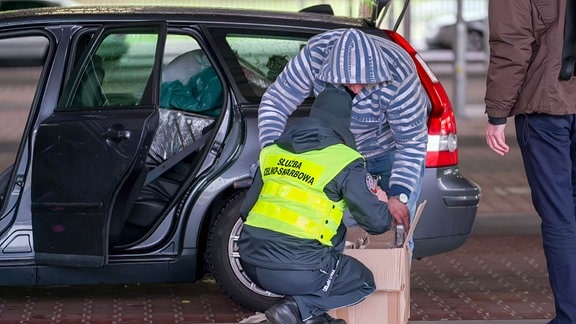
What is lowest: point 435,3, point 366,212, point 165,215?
point 435,3

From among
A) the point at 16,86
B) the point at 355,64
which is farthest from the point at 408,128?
the point at 16,86

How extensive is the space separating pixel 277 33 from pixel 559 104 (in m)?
1.80

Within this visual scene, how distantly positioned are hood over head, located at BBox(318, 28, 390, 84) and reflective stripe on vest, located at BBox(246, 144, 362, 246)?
0.42m

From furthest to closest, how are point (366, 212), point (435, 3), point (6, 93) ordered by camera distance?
point (435, 3) → point (6, 93) → point (366, 212)

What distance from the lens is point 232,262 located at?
262 inches

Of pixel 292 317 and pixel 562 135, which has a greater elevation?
pixel 562 135

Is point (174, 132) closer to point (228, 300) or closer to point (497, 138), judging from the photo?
point (228, 300)

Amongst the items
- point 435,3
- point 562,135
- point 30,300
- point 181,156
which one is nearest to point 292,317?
point 562,135

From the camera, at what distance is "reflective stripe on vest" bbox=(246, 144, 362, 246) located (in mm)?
4898

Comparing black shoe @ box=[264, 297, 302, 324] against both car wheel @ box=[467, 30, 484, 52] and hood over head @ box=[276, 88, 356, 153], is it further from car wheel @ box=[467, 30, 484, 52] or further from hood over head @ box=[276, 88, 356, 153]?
car wheel @ box=[467, 30, 484, 52]

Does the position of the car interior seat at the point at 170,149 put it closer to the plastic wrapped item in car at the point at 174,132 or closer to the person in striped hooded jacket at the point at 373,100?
the plastic wrapped item in car at the point at 174,132

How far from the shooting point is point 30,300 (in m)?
7.15

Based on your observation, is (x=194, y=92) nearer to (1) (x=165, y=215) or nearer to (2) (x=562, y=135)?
(1) (x=165, y=215)

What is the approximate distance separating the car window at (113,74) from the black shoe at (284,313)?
1897mm
